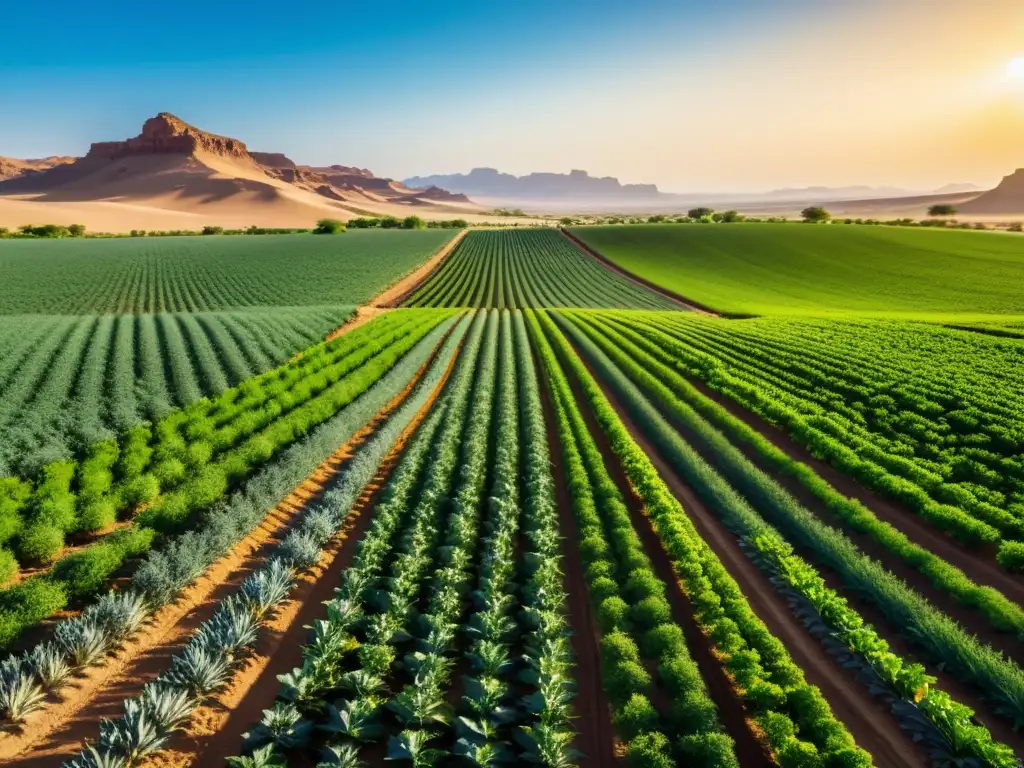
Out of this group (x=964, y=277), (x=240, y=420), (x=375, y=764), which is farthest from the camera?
(x=964, y=277)

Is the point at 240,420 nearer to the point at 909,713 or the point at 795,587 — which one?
the point at 795,587

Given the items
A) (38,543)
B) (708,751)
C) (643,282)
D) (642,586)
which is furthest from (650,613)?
(643,282)

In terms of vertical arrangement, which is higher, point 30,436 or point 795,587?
point 30,436

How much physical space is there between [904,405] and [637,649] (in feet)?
57.4

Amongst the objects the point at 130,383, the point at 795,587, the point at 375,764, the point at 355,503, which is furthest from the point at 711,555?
the point at 130,383

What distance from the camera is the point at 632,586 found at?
10.3m

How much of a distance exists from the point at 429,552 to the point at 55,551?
8.38 metres

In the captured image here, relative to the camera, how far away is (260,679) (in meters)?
8.66

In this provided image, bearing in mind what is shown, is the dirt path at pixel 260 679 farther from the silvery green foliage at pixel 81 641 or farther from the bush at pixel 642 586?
the bush at pixel 642 586

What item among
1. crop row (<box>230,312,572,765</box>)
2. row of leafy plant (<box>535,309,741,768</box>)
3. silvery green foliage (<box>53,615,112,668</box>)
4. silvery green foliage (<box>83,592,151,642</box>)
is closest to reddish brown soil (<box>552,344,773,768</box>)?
row of leafy plant (<box>535,309,741,768</box>)

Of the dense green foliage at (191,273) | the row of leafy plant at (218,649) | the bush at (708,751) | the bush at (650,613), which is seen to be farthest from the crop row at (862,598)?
the dense green foliage at (191,273)

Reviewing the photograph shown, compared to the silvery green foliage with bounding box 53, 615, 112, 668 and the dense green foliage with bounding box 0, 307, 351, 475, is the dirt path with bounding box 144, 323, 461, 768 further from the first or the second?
the dense green foliage with bounding box 0, 307, 351, 475

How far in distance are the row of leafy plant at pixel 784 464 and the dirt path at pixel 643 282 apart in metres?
18.5

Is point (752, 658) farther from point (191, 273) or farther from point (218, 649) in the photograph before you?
point (191, 273)
